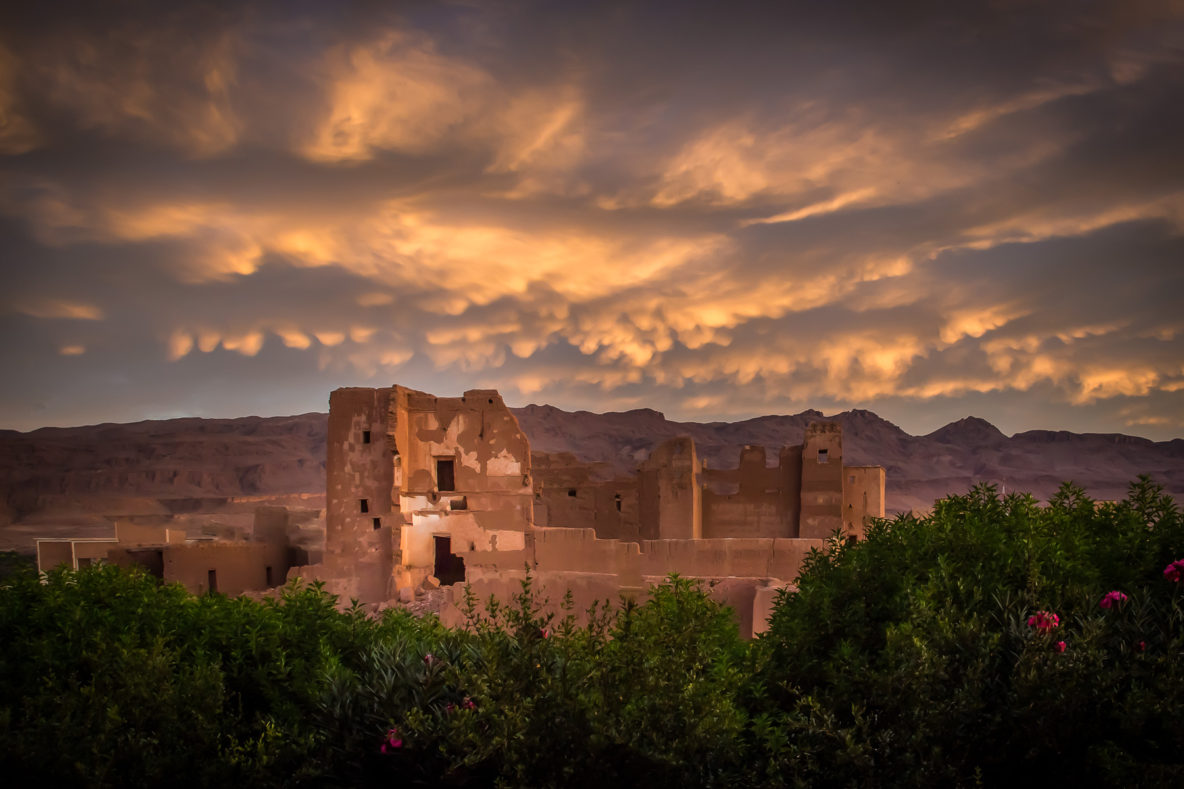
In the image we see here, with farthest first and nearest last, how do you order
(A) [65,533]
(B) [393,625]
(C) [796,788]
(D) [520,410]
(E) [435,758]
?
1. (D) [520,410]
2. (A) [65,533]
3. (B) [393,625]
4. (E) [435,758]
5. (C) [796,788]

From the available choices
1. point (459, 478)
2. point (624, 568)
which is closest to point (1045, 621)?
point (624, 568)

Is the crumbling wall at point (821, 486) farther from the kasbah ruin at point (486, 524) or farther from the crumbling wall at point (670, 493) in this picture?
the crumbling wall at point (670, 493)

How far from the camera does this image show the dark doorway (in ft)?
110

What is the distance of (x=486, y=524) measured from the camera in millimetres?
30484

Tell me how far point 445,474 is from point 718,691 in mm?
23339

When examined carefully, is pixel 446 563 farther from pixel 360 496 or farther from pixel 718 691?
pixel 718 691

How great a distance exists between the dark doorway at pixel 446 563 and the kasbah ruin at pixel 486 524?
58mm

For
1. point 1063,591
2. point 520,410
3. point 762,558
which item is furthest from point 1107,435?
point 1063,591

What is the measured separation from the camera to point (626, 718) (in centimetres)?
893

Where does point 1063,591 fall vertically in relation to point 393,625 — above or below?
above

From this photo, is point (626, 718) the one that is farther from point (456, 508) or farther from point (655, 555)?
point (456, 508)

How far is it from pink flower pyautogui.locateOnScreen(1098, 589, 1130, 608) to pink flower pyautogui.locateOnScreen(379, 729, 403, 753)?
267 inches

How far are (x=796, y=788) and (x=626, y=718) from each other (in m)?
1.57

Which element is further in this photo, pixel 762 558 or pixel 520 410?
pixel 520 410
